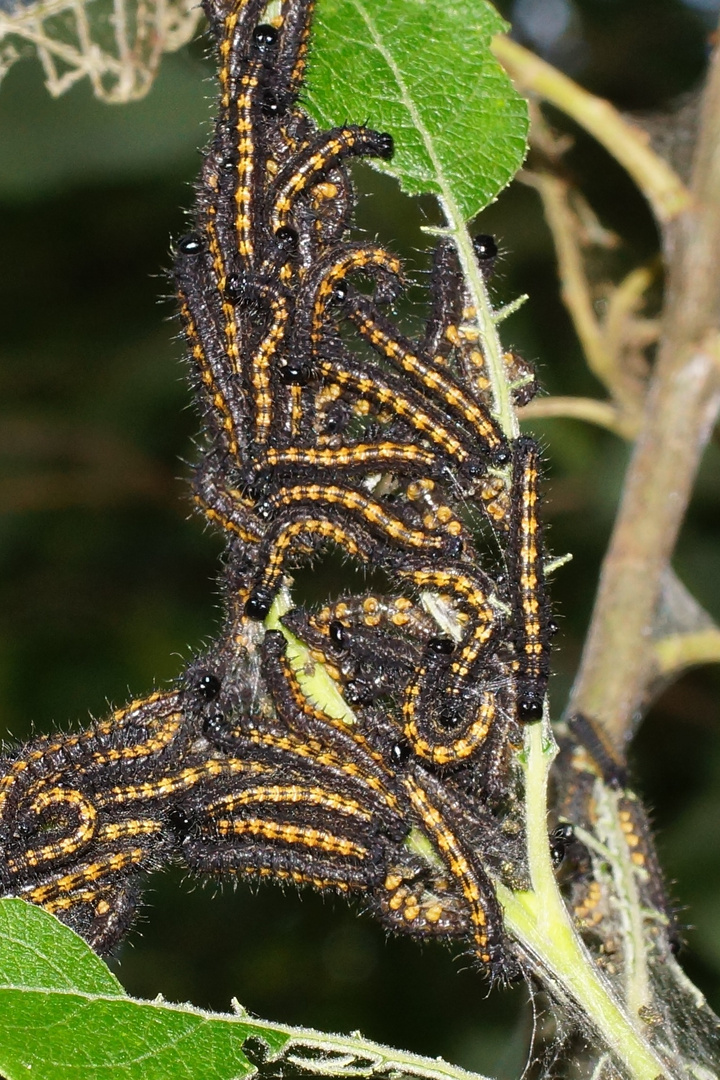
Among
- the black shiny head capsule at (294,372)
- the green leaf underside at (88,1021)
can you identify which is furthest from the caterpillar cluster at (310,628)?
the green leaf underside at (88,1021)

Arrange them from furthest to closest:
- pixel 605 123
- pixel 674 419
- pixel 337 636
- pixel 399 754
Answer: pixel 674 419
pixel 605 123
pixel 337 636
pixel 399 754

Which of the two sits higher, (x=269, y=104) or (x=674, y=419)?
(x=269, y=104)

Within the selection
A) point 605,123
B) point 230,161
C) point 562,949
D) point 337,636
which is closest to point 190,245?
point 230,161

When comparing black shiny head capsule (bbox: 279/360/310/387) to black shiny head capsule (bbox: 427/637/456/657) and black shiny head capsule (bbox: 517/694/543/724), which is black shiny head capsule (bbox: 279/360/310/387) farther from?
black shiny head capsule (bbox: 517/694/543/724)

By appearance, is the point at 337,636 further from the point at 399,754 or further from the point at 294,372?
the point at 294,372

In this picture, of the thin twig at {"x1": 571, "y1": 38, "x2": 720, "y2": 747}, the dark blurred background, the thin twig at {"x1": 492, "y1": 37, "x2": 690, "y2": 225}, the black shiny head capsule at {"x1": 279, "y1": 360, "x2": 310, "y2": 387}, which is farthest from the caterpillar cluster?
the dark blurred background

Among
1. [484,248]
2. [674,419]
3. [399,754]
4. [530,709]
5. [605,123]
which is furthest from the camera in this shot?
[674,419]
